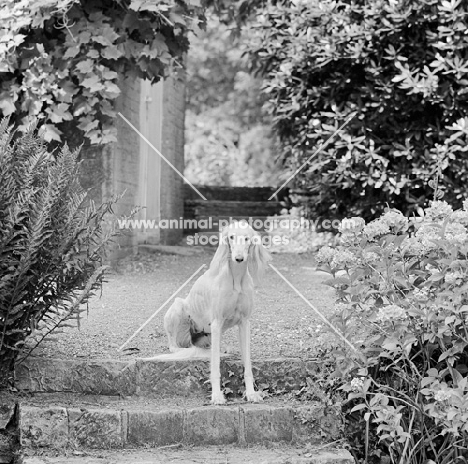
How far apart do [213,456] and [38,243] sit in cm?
120

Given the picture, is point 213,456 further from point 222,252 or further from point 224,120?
point 224,120

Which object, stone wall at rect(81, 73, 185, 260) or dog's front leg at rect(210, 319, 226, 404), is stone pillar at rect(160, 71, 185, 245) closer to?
stone wall at rect(81, 73, 185, 260)

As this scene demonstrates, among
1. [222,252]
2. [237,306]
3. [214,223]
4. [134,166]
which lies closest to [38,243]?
[222,252]

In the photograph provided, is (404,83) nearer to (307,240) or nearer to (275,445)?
(307,240)

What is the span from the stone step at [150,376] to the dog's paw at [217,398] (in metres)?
0.17

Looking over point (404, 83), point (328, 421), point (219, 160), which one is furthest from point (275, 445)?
point (219, 160)

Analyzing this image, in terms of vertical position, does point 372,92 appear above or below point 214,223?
above

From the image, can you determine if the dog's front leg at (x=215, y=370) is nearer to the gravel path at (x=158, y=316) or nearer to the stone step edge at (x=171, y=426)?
the stone step edge at (x=171, y=426)

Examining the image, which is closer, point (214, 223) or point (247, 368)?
point (247, 368)

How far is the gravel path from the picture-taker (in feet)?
12.8

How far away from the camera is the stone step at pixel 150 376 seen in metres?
3.49

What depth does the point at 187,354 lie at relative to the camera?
362 cm

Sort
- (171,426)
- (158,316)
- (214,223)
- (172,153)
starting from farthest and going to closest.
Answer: (214,223) → (172,153) → (158,316) → (171,426)

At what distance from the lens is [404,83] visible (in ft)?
24.1
